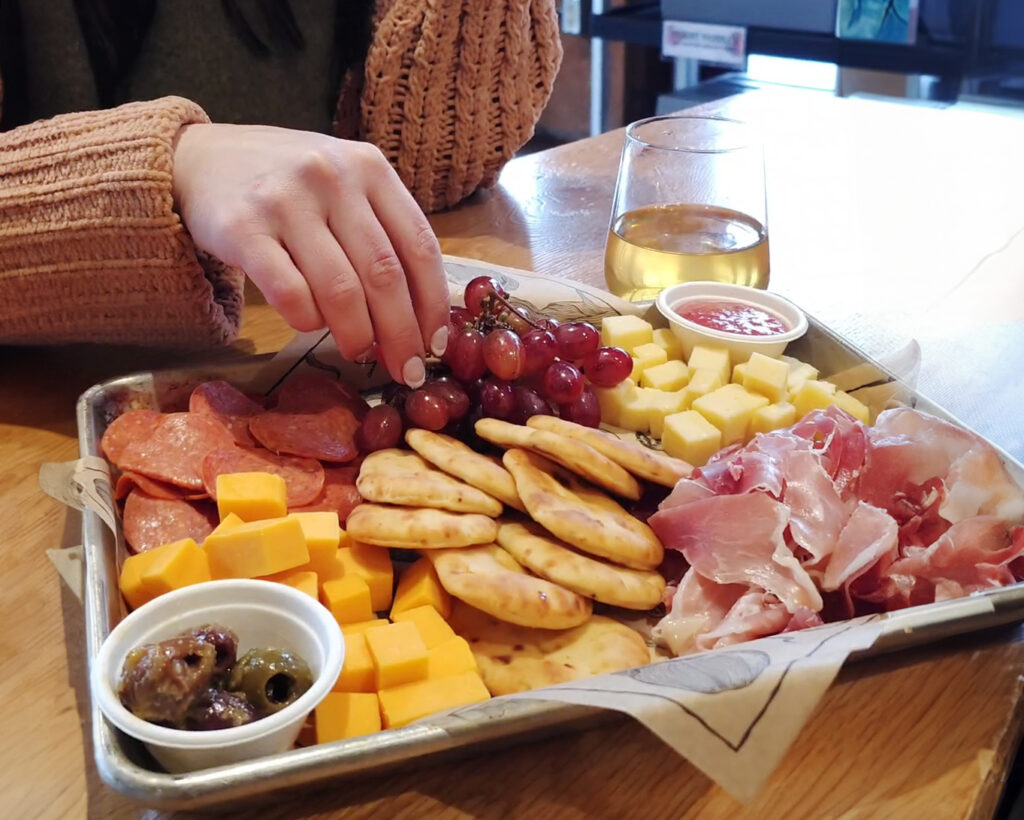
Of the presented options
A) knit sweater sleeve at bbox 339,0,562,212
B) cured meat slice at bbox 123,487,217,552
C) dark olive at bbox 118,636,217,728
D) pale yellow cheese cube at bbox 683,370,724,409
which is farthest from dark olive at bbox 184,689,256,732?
knit sweater sleeve at bbox 339,0,562,212

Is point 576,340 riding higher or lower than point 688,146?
lower

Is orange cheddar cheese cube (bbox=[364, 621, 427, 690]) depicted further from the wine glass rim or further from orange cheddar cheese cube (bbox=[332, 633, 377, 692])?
the wine glass rim

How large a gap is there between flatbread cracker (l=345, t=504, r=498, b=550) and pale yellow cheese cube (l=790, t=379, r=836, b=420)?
36 cm

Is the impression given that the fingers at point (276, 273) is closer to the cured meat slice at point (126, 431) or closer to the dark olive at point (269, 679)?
the cured meat slice at point (126, 431)

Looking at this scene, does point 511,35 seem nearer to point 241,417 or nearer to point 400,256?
point 400,256

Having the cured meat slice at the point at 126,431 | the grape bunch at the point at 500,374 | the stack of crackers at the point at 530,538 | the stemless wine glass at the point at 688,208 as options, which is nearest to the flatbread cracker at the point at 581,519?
the stack of crackers at the point at 530,538

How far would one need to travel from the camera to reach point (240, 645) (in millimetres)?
614

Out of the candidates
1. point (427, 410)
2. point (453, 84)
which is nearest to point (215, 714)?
point (427, 410)

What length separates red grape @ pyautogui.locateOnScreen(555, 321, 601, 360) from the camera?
0.92 m

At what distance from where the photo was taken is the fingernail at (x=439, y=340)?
0.88 meters

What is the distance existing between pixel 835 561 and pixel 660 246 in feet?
1.71

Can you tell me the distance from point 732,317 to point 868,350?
19 centimetres

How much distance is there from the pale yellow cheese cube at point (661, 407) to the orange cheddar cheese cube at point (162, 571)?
1.45 feet

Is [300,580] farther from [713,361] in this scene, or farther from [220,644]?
[713,361]
